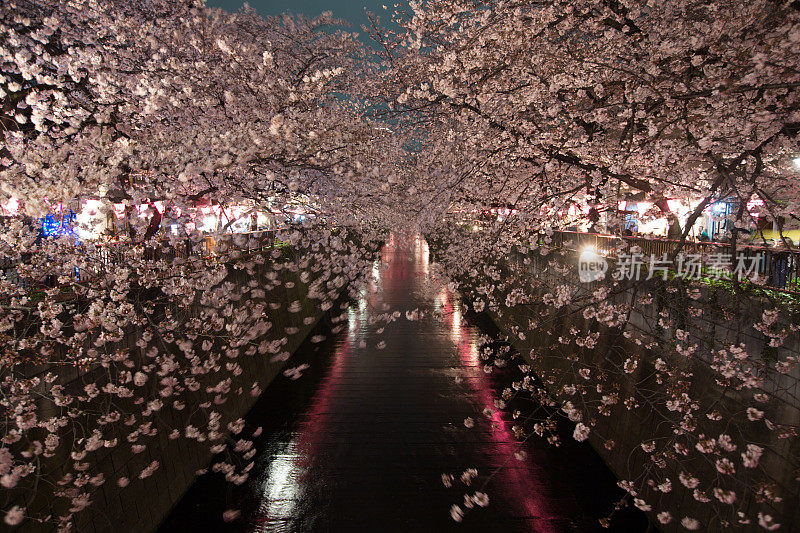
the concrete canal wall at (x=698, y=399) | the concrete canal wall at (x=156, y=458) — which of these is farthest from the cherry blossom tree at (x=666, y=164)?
the concrete canal wall at (x=156, y=458)

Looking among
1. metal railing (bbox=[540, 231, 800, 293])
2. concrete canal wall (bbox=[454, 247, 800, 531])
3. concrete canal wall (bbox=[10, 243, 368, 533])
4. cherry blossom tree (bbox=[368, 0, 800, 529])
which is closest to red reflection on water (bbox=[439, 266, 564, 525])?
cherry blossom tree (bbox=[368, 0, 800, 529])

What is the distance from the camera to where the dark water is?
687 centimetres

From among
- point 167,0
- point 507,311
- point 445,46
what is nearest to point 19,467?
point 445,46

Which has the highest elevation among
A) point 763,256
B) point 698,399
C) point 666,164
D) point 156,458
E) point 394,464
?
point 666,164

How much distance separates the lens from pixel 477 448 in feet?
28.5

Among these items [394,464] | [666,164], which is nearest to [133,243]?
[394,464]

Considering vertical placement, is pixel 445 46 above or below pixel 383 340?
above

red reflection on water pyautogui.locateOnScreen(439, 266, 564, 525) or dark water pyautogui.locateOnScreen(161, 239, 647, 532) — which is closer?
dark water pyautogui.locateOnScreen(161, 239, 647, 532)

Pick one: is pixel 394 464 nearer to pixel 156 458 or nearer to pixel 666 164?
pixel 156 458

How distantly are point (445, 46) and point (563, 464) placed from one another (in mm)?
9100

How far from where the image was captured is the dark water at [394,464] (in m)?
6.87

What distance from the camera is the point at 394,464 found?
26.8 ft

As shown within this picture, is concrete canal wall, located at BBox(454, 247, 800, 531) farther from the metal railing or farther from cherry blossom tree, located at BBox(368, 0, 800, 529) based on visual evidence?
the metal railing

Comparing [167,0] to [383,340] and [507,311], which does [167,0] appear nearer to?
[383,340]
